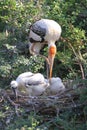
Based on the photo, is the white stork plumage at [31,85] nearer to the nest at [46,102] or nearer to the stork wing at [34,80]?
the stork wing at [34,80]

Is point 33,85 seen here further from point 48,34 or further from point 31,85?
point 48,34

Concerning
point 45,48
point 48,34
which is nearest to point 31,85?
point 48,34

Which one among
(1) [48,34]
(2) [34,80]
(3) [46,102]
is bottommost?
(3) [46,102]

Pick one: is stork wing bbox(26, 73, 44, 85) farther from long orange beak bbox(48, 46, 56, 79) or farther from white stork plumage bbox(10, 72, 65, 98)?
long orange beak bbox(48, 46, 56, 79)

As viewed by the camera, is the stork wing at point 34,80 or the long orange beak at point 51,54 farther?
the long orange beak at point 51,54

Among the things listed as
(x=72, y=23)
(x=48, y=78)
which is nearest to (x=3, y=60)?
(x=48, y=78)

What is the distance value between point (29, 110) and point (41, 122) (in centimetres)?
26

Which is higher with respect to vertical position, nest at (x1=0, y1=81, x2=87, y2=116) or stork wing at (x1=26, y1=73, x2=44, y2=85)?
stork wing at (x1=26, y1=73, x2=44, y2=85)

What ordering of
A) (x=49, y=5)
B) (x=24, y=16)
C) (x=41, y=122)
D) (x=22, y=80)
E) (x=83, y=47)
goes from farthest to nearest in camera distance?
(x=49, y=5) < (x=24, y=16) < (x=83, y=47) < (x=22, y=80) < (x=41, y=122)

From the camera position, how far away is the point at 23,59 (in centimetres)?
682

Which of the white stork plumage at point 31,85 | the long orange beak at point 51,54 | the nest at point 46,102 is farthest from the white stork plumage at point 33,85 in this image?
the long orange beak at point 51,54

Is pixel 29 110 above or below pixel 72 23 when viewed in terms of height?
below

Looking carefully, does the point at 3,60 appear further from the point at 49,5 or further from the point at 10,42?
the point at 49,5

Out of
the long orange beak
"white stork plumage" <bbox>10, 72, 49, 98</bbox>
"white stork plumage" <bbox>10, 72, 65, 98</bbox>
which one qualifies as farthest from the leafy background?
"white stork plumage" <bbox>10, 72, 49, 98</bbox>
